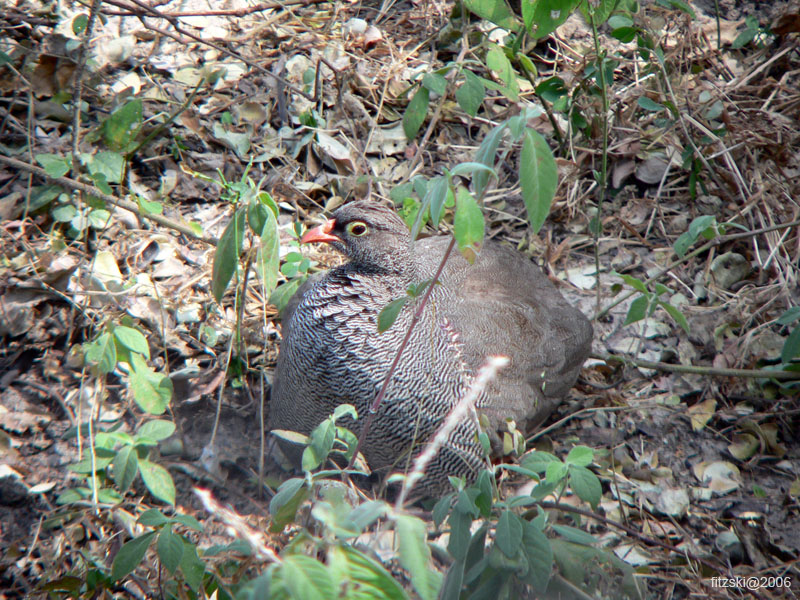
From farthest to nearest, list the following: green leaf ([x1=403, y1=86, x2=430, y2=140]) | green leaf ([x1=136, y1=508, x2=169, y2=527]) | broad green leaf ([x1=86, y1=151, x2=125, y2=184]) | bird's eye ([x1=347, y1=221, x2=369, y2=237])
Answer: broad green leaf ([x1=86, y1=151, x2=125, y2=184]) < green leaf ([x1=403, y1=86, x2=430, y2=140]) < bird's eye ([x1=347, y1=221, x2=369, y2=237]) < green leaf ([x1=136, y1=508, x2=169, y2=527])

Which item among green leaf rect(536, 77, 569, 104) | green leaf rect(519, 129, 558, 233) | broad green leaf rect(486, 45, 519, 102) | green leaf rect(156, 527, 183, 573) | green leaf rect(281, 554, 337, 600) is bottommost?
green leaf rect(156, 527, 183, 573)

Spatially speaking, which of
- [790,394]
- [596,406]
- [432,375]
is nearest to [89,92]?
[432,375]

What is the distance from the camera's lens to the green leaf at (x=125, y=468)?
2357 mm

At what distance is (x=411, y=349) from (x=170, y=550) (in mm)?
1296

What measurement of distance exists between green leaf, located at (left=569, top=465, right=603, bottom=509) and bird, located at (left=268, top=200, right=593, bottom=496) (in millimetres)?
703

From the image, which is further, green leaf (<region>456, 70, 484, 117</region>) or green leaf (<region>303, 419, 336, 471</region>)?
green leaf (<region>456, 70, 484, 117</region>)

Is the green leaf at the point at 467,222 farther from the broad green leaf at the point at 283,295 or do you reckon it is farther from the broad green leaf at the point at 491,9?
the broad green leaf at the point at 283,295

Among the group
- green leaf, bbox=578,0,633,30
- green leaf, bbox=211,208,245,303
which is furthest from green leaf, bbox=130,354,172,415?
green leaf, bbox=578,0,633,30

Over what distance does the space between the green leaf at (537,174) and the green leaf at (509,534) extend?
2.76ft

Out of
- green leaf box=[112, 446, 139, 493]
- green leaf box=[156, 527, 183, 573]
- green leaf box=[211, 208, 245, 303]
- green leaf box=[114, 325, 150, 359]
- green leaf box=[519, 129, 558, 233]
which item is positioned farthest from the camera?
green leaf box=[114, 325, 150, 359]

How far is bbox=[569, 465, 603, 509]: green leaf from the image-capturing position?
2.13m

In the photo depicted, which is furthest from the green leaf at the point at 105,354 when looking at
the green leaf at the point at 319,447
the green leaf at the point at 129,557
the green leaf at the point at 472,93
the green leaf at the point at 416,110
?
the green leaf at the point at 472,93

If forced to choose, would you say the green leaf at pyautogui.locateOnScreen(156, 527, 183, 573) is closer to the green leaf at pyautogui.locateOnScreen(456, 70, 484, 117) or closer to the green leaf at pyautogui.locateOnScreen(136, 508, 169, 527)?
the green leaf at pyautogui.locateOnScreen(136, 508, 169, 527)

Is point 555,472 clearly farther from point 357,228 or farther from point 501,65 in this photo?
point 501,65
